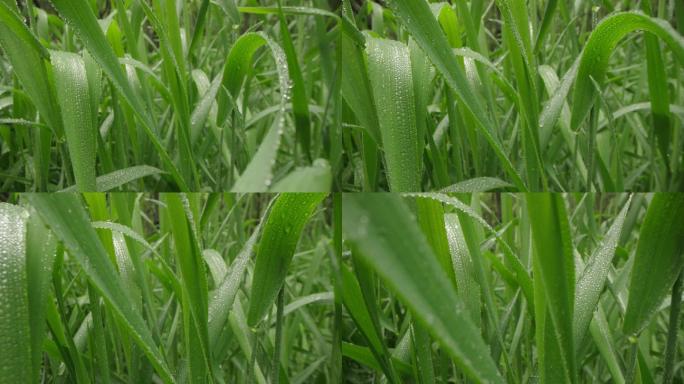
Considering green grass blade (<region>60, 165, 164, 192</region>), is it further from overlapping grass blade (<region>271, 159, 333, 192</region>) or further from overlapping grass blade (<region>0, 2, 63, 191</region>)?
overlapping grass blade (<region>271, 159, 333, 192</region>)

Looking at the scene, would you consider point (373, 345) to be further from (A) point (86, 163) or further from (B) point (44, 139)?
(B) point (44, 139)

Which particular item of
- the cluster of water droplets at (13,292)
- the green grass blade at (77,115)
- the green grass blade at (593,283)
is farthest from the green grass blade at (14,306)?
the green grass blade at (593,283)

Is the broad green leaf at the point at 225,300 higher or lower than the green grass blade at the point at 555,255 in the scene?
lower

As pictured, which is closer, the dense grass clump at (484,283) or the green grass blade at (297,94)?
the dense grass clump at (484,283)

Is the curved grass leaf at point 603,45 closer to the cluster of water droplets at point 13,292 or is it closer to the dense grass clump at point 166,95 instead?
the dense grass clump at point 166,95

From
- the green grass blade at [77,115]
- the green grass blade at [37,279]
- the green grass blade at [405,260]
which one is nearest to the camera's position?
the green grass blade at [405,260]
